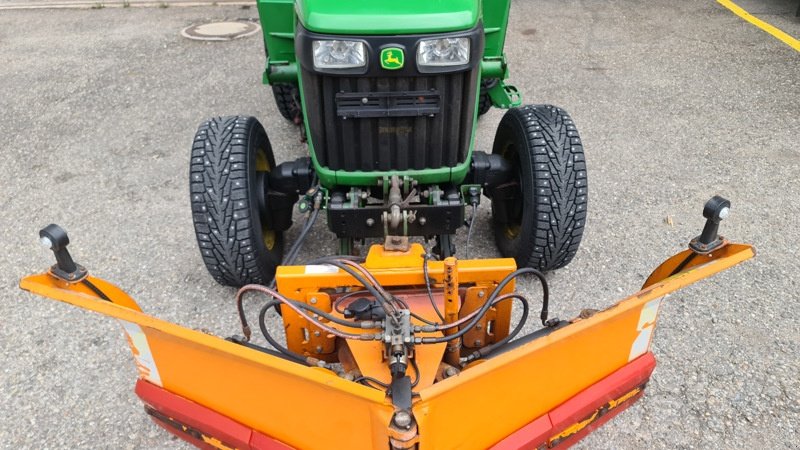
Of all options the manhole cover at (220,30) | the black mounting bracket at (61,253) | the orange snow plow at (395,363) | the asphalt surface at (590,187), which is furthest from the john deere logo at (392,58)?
the manhole cover at (220,30)

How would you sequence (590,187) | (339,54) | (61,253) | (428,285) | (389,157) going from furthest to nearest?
(590,187) → (389,157) → (339,54) → (428,285) → (61,253)

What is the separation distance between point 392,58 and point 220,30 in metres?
5.47

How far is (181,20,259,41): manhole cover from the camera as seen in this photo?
22.1ft

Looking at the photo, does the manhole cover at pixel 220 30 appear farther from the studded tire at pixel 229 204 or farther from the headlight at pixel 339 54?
the headlight at pixel 339 54

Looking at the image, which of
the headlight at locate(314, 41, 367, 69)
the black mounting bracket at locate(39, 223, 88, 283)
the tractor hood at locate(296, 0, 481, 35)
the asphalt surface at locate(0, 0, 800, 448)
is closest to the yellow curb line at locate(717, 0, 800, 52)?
the asphalt surface at locate(0, 0, 800, 448)

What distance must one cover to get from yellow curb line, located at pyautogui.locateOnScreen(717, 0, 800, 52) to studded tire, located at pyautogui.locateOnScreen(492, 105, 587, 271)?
16.4 feet

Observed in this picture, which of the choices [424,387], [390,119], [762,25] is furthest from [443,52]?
[762,25]

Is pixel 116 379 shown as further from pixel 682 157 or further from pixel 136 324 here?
pixel 682 157

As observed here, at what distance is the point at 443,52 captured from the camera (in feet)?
7.26

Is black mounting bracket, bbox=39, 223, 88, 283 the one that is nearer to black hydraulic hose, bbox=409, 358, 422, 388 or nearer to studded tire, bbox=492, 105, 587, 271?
black hydraulic hose, bbox=409, 358, 422, 388

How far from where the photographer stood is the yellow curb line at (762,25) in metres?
6.38

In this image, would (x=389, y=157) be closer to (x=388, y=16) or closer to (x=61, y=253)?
(x=388, y=16)

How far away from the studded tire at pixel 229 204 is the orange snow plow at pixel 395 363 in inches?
22.9

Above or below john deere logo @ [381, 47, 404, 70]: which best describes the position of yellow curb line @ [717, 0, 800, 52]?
below
